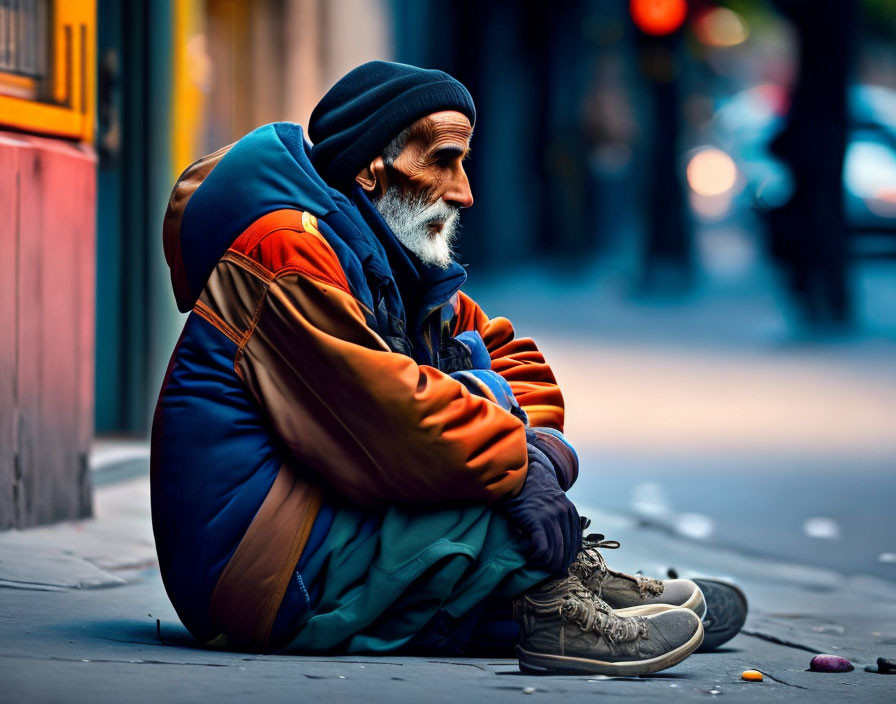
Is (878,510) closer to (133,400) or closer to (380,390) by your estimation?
(133,400)

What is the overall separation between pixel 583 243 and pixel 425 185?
21334 millimetres

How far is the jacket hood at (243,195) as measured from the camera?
3512mm

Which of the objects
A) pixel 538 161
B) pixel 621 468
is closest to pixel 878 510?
pixel 621 468

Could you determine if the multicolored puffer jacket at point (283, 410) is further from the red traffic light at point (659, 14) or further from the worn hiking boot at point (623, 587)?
the red traffic light at point (659, 14)

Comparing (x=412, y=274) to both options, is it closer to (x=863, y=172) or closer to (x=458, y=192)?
(x=458, y=192)

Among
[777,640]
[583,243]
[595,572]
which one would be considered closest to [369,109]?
[595,572]

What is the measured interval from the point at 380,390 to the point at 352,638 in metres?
0.58

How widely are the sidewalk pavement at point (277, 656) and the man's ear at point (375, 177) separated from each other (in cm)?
109

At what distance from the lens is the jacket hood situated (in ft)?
11.5

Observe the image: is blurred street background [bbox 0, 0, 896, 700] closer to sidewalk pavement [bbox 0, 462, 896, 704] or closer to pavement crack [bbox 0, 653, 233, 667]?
sidewalk pavement [bbox 0, 462, 896, 704]

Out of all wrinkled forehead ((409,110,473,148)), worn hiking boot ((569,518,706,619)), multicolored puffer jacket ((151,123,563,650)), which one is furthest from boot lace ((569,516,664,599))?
wrinkled forehead ((409,110,473,148))

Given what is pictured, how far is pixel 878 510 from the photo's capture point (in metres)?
7.07

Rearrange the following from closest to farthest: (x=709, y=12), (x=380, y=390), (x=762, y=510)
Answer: (x=380, y=390)
(x=762, y=510)
(x=709, y=12)

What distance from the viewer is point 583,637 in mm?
3402
